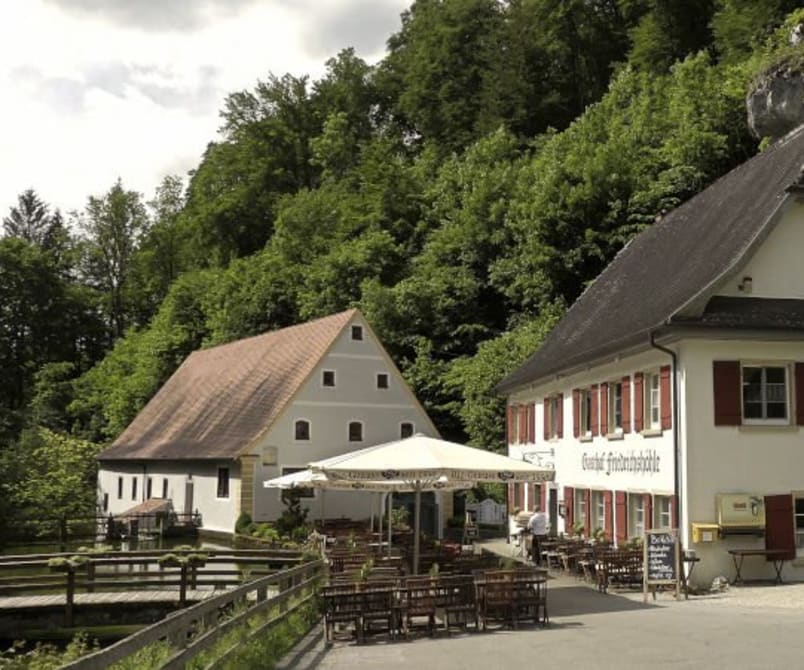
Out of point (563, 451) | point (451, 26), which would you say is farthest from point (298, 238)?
point (563, 451)

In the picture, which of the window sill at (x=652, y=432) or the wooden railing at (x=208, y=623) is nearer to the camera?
the wooden railing at (x=208, y=623)

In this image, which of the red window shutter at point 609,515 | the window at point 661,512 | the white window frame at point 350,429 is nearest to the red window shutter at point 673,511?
the window at point 661,512

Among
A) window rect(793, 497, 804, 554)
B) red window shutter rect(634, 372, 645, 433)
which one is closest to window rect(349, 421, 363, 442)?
red window shutter rect(634, 372, 645, 433)

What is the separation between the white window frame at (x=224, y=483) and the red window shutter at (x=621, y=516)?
1899 centimetres

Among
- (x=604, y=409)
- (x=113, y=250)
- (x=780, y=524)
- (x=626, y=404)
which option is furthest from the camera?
(x=113, y=250)

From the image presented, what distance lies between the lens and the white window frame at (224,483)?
3981cm

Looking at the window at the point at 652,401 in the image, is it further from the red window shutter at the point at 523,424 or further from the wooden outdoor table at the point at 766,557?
the red window shutter at the point at 523,424

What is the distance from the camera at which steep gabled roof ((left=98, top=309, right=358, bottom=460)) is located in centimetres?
4084

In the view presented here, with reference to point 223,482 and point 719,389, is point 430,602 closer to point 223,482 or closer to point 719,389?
point 719,389

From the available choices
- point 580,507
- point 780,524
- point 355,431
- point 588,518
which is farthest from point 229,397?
point 780,524

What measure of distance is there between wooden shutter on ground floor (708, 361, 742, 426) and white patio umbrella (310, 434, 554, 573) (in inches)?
175

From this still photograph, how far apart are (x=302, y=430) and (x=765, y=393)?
22.3m

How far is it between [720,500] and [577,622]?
6.07 m

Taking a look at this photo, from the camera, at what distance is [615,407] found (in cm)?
2516
